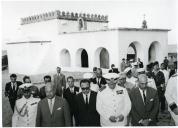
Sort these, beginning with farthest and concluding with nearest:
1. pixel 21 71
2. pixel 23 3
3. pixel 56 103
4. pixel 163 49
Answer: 1. pixel 163 49
2. pixel 21 71
3. pixel 23 3
4. pixel 56 103

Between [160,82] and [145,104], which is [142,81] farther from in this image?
[160,82]

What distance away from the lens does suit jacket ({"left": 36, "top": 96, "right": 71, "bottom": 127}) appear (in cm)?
346

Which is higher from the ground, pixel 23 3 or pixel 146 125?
pixel 23 3

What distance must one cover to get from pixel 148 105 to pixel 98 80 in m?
1.44

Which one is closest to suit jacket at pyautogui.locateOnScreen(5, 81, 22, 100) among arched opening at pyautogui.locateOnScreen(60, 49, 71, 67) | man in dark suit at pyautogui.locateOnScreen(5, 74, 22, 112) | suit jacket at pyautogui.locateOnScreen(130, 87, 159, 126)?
man in dark suit at pyautogui.locateOnScreen(5, 74, 22, 112)

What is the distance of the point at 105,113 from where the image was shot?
3770 millimetres

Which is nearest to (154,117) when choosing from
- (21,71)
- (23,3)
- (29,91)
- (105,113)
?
(105,113)

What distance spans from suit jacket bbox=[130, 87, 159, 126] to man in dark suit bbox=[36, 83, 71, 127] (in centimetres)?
98

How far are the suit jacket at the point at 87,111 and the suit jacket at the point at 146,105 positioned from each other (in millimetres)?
561

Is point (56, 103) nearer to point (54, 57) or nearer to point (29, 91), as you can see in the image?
point (29, 91)

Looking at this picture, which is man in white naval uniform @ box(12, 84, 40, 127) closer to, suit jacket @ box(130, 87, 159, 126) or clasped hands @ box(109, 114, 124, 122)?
clasped hands @ box(109, 114, 124, 122)

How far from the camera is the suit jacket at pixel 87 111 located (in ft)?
12.4

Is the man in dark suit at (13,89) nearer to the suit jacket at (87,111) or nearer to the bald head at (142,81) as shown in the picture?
the suit jacket at (87,111)

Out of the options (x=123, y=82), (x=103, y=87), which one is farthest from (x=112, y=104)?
(x=123, y=82)
